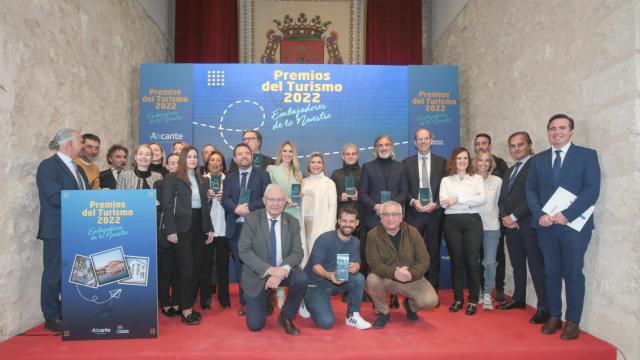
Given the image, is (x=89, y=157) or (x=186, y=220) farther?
(x=89, y=157)

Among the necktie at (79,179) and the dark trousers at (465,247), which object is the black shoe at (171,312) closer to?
the necktie at (79,179)

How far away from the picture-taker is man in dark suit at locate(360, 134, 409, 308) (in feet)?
13.9

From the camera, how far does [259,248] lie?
11.3 feet

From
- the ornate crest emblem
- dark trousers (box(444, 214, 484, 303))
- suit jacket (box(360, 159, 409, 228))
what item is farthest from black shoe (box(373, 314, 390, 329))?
the ornate crest emblem

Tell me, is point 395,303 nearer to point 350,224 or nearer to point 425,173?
point 350,224

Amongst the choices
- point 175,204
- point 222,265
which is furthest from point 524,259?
point 175,204

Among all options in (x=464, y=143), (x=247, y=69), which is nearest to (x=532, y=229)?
(x=464, y=143)

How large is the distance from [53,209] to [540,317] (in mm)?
3988

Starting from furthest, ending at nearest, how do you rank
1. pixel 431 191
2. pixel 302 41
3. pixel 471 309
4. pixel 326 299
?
pixel 302 41 < pixel 431 191 < pixel 471 309 < pixel 326 299

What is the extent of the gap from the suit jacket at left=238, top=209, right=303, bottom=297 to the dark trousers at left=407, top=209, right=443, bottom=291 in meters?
1.32

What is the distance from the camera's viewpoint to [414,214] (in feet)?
14.0

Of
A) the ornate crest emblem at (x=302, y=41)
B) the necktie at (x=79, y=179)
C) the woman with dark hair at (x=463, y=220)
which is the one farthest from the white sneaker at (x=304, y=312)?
the ornate crest emblem at (x=302, y=41)

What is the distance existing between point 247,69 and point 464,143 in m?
3.20

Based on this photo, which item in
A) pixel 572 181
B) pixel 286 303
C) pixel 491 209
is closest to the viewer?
pixel 572 181
